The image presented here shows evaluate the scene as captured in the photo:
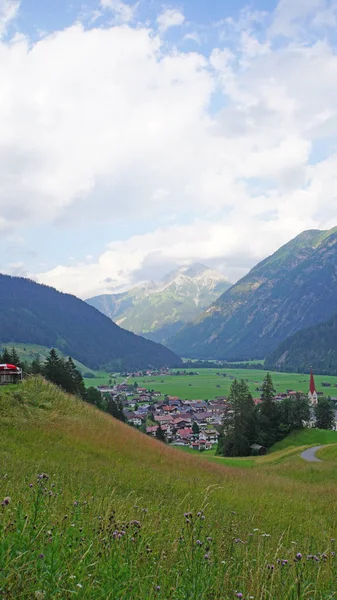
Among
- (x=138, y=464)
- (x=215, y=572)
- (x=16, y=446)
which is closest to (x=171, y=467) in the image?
(x=138, y=464)

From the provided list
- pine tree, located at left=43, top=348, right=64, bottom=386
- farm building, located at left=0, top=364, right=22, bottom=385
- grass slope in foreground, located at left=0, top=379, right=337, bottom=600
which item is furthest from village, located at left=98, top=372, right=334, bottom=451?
grass slope in foreground, located at left=0, top=379, right=337, bottom=600

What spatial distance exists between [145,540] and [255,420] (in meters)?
74.1

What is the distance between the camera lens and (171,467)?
18484 millimetres

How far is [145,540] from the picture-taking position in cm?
528

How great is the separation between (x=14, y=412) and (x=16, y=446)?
5.12 m

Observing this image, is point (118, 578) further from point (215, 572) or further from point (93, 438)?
point (93, 438)

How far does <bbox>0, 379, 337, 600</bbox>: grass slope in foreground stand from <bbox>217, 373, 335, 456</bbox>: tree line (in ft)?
201

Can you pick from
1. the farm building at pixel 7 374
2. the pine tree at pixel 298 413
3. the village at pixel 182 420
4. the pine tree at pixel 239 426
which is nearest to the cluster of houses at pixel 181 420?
the village at pixel 182 420

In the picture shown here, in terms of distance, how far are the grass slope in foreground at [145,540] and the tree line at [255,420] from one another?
61.2 m

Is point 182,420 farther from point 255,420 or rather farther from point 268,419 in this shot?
point 255,420

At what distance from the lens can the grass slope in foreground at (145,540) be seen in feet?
12.6

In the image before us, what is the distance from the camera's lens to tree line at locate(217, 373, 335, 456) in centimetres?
7444

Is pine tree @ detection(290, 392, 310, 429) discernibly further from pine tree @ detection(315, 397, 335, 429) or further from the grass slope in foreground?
the grass slope in foreground

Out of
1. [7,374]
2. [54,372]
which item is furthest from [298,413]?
[7,374]
